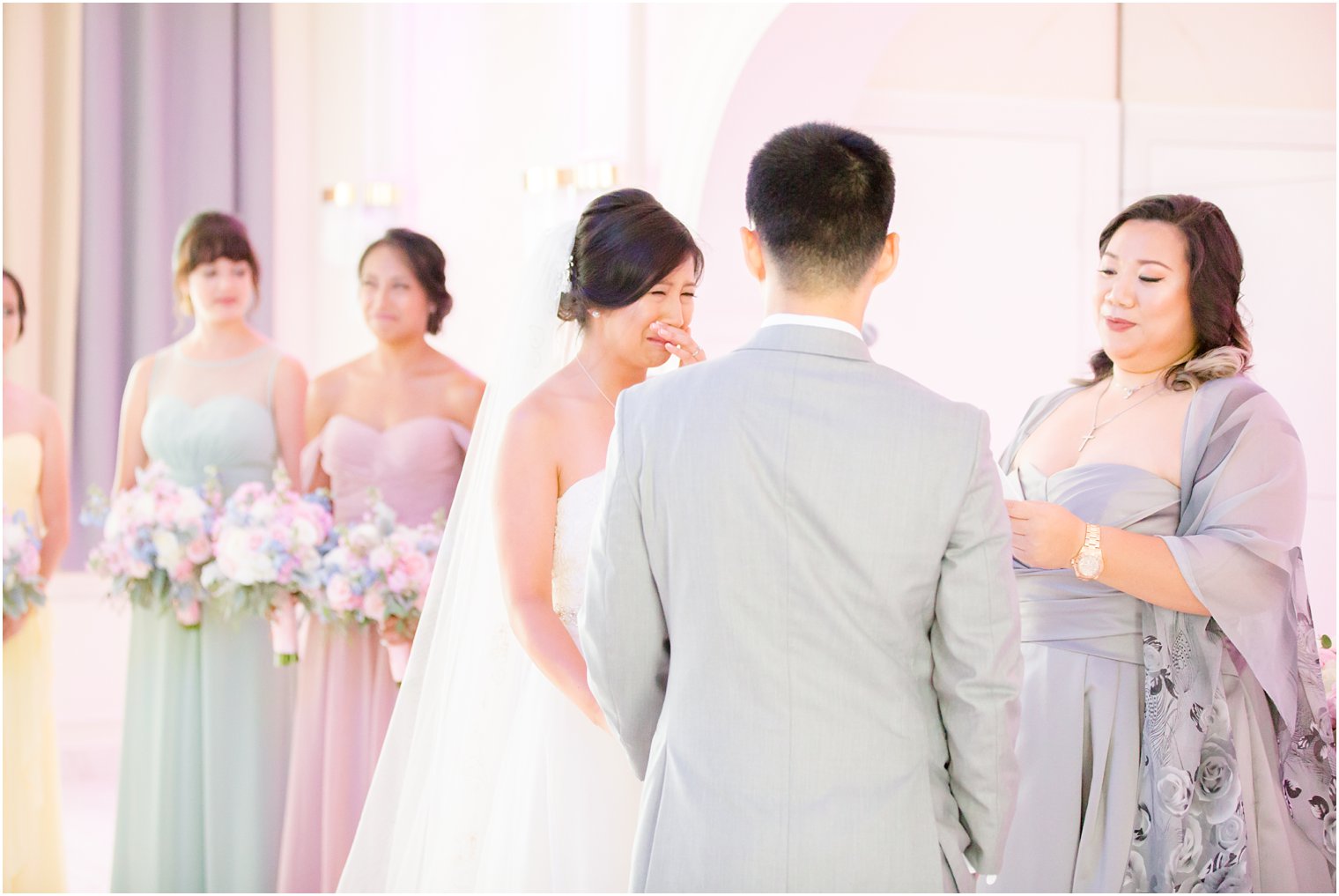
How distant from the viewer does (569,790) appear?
264cm

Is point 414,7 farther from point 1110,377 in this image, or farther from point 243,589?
point 1110,377

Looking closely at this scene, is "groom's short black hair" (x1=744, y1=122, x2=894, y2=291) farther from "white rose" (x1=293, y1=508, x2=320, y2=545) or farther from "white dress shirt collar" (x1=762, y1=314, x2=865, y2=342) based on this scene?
"white rose" (x1=293, y1=508, x2=320, y2=545)

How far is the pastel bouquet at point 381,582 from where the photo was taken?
3945 mm

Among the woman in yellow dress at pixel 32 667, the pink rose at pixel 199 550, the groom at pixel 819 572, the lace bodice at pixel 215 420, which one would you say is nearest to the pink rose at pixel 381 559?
the pink rose at pixel 199 550

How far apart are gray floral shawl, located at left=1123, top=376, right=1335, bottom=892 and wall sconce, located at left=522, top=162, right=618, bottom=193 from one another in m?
2.25

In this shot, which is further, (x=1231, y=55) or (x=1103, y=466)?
(x=1231, y=55)

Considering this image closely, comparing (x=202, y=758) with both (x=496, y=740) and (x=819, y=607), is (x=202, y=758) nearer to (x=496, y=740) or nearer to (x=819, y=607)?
(x=496, y=740)

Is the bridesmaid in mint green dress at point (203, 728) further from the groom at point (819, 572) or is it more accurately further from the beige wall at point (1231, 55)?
the beige wall at point (1231, 55)

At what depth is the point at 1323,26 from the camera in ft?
18.3

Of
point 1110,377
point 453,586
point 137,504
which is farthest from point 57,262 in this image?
point 1110,377

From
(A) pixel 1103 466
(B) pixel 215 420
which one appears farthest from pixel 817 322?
(B) pixel 215 420

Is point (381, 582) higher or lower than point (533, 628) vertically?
lower

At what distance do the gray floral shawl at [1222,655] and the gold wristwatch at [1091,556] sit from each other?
145 millimetres

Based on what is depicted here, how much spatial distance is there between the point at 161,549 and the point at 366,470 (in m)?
0.66
